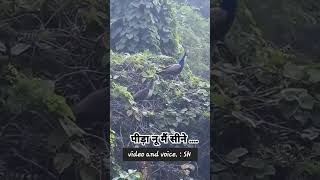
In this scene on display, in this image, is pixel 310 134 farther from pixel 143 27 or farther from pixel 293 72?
pixel 143 27

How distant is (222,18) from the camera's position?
3381mm

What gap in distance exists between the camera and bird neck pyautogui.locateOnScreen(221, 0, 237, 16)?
338 cm

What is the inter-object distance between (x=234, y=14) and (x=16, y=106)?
4.15ft

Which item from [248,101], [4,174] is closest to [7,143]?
[4,174]

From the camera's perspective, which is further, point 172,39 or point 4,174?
point 4,174

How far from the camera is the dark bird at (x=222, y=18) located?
11.1 ft

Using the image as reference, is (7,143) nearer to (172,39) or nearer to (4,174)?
(4,174)

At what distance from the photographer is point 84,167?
133 inches

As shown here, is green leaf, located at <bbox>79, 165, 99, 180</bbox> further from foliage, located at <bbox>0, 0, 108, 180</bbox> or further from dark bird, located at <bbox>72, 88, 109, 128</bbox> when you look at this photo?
dark bird, located at <bbox>72, 88, 109, 128</bbox>

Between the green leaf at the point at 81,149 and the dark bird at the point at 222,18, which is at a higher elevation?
the dark bird at the point at 222,18

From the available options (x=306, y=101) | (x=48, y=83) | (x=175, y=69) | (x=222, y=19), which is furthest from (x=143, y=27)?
(x=306, y=101)

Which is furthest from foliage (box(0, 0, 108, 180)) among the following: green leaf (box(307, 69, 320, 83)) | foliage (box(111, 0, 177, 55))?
green leaf (box(307, 69, 320, 83))

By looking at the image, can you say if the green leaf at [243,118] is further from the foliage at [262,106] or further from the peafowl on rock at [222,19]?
the peafowl on rock at [222,19]

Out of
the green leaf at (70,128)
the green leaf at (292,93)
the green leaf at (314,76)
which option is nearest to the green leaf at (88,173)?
the green leaf at (70,128)
